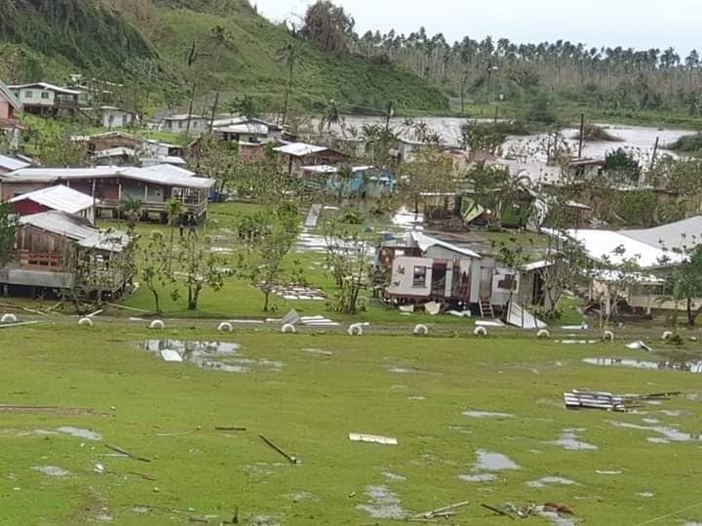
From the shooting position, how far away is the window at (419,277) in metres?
42.8

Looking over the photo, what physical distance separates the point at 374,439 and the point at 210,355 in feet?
34.1

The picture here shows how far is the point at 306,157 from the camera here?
8469cm

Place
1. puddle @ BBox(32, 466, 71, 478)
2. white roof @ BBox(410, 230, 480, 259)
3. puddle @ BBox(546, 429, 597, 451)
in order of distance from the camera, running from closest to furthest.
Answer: puddle @ BBox(32, 466, 71, 478) < puddle @ BBox(546, 429, 597, 451) < white roof @ BBox(410, 230, 480, 259)

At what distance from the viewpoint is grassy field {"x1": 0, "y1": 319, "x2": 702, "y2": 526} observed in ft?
58.1

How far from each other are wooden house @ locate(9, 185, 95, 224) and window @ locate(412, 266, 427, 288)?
13.9 metres

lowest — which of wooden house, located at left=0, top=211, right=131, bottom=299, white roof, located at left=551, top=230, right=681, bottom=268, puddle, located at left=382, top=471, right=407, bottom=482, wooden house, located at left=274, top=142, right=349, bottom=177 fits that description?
puddle, located at left=382, top=471, right=407, bottom=482

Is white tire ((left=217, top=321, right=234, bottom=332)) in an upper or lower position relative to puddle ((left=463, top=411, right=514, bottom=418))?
upper

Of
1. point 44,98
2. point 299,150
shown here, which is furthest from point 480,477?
point 44,98

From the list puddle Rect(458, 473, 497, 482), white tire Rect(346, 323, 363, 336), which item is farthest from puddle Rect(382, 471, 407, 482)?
white tire Rect(346, 323, 363, 336)

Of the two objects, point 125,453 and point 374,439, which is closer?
point 125,453

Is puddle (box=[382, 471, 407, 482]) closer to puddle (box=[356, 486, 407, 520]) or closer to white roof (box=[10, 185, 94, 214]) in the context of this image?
puddle (box=[356, 486, 407, 520])

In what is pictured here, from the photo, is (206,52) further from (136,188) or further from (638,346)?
(638,346)

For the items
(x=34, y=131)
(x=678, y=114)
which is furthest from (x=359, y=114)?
(x=34, y=131)

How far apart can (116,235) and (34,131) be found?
4400 cm
